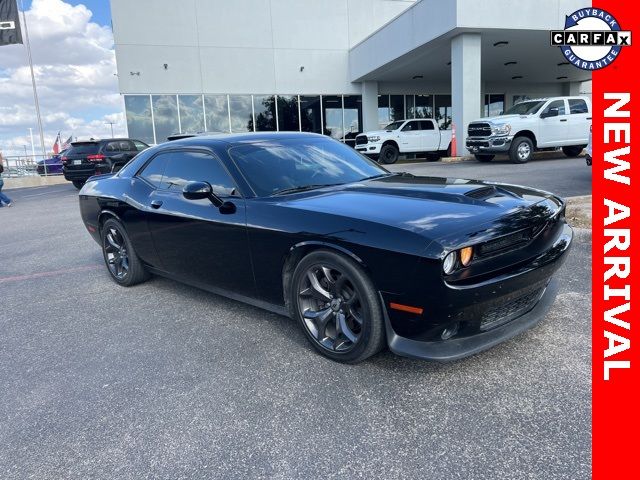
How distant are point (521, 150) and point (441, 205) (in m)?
13.5

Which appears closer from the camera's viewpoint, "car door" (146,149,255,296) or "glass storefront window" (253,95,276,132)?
"car door" (146,149,255,296)

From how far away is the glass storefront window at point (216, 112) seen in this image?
22.9m

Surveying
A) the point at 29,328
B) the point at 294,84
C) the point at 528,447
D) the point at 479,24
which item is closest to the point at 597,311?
the point at 528,447

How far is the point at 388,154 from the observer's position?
1917cm

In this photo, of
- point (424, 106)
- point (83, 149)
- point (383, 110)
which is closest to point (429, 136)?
point (383, 110)

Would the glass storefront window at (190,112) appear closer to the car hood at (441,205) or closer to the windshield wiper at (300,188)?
the windshield wiper at (300,188)

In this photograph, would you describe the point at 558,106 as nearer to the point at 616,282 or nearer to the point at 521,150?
the point at 521,150

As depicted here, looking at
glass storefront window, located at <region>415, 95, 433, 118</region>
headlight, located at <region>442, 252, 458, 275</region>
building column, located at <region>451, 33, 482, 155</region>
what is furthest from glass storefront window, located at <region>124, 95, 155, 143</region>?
headlight, located at <region>442, 252, 458, 275</region>

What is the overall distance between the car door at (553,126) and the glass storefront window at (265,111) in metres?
13.2

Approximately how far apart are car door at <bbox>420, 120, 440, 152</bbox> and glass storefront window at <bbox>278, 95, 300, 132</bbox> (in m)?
7.29

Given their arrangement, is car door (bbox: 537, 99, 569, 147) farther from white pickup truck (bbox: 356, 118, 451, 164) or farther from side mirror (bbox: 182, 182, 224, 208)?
side mirror (bbox: 182, 182, 224, 208)

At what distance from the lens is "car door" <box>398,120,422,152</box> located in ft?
62.1

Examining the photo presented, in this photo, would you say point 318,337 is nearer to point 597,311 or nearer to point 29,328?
point 597,311

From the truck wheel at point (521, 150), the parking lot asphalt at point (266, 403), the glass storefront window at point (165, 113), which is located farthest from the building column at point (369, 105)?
the parking lot asphalt at point (266, 403)
